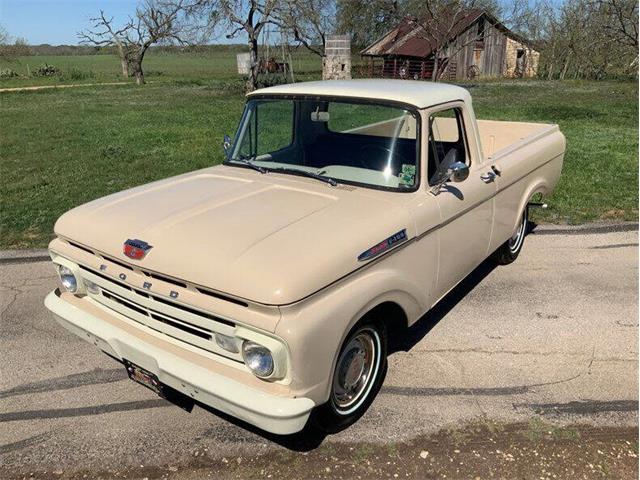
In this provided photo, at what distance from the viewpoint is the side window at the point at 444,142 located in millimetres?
3506

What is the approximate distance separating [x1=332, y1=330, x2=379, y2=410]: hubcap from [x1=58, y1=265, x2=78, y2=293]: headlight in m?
1.74

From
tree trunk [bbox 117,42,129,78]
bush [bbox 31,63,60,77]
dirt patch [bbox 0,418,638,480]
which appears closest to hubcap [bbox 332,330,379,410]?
dirt patch [bbox 0,418,638,480]

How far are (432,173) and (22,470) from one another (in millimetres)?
3064

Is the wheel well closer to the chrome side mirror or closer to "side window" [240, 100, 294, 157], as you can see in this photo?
the chrome side mirror

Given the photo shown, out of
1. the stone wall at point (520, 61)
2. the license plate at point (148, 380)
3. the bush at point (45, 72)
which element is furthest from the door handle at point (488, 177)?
the bush at point (45, 72)

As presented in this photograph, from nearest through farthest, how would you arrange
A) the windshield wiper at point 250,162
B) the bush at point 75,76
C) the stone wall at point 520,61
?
the windshield wiper at point 250,162
the stone wall at point 520,61
the bush at point 75,76

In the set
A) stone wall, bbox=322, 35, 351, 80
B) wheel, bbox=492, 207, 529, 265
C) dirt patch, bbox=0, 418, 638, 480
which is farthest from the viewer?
stone wall, bbox=322, 35, 351, 80

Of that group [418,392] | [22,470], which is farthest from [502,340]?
[22,470]

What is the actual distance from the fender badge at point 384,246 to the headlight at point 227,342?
2.54ft

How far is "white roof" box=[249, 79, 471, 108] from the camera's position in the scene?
3557 millimetres

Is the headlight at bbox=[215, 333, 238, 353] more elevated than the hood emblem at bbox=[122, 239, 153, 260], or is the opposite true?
the hood emblem at bbox=[122, 239, 153, 260]

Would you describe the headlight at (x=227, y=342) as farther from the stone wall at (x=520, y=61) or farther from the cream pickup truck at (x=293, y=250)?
the stone wall at (x=520, y=61)

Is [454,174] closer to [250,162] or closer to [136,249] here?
[250,162]

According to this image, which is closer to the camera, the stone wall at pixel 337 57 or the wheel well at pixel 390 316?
the wheel well at pixel 390 316
